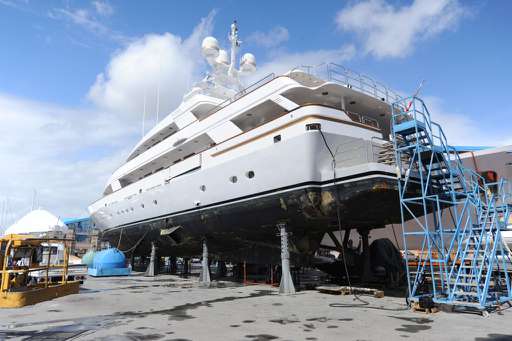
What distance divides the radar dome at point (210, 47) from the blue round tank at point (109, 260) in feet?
48.5

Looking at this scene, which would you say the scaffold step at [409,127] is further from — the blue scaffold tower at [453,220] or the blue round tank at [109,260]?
the blue round tank at [109,260]

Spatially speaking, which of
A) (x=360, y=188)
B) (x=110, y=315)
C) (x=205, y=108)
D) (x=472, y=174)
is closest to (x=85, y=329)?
(x=110, y=315)

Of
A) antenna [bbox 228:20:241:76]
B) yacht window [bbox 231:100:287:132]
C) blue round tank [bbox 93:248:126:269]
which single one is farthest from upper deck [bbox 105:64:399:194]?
blue round tank [bbox 93:248:126:269]

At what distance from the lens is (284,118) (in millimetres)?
12523

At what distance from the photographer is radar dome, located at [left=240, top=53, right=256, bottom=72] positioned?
2305 cm

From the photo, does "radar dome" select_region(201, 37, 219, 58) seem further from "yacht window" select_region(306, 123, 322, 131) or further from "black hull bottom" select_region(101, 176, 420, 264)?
"yacht window" select_region(306, 123, 322, 131)

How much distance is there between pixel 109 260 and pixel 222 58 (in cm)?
1546

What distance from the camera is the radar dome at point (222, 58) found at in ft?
75.2

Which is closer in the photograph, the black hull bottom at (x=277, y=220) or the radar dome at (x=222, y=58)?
the black hull bottom at (x=277, y=220)

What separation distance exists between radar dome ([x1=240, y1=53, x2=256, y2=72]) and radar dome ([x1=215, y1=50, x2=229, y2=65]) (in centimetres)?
100

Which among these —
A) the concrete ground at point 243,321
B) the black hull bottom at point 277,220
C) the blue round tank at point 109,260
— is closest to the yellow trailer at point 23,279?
the concrete ground at point 243,321

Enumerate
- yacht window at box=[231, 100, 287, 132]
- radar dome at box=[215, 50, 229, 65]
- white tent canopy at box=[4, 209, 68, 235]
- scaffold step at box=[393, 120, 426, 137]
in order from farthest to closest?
radar dome at box=[215, 50, 229, 65] → white tent canopy at box=[4, 209, 68, 235] → yacht window at box=[231, 100, 287, 132] → scaffold step at box=[393, 120, 426, 137]

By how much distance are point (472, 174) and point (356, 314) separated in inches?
232

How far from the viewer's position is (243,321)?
327 inches
